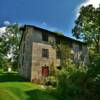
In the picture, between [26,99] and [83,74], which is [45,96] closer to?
[26,99]

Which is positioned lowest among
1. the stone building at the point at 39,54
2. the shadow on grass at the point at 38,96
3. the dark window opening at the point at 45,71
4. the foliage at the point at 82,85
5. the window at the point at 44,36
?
the shadow on grass at the point at 38,96

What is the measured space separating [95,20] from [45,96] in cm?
2140

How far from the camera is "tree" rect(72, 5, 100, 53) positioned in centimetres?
4122

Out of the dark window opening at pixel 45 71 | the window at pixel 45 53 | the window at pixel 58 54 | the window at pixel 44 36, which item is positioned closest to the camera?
the dark window opening at pixel 45 71

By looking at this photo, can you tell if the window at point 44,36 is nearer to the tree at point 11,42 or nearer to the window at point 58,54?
the window at point 58,54

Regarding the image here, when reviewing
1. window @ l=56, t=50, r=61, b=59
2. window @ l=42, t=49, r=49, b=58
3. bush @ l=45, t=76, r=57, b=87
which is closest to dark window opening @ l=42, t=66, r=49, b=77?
window @ l=42, t=49, r=49, b=58

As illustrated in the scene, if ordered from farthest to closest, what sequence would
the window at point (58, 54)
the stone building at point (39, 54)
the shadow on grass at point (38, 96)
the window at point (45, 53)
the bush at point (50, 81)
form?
the window at point (58, 54)
the window at point (45, 53)
the stone building at point (39, 54)
the bush at point (50, 81)
the shadow on grass at point (38, 96)

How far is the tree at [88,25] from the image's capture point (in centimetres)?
4122

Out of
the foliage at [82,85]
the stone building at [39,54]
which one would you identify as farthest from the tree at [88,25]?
the foliage at [82,85]

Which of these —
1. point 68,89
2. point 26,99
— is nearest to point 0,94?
point 26,99

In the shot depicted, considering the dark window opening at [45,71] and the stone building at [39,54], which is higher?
the stone building at [39,54]

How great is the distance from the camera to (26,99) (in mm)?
21953

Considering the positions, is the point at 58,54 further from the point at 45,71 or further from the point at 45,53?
the point at 45,71

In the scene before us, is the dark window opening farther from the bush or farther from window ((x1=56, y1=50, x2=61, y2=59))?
window ((x1=56, y1=50, x2=61, y2=59))
